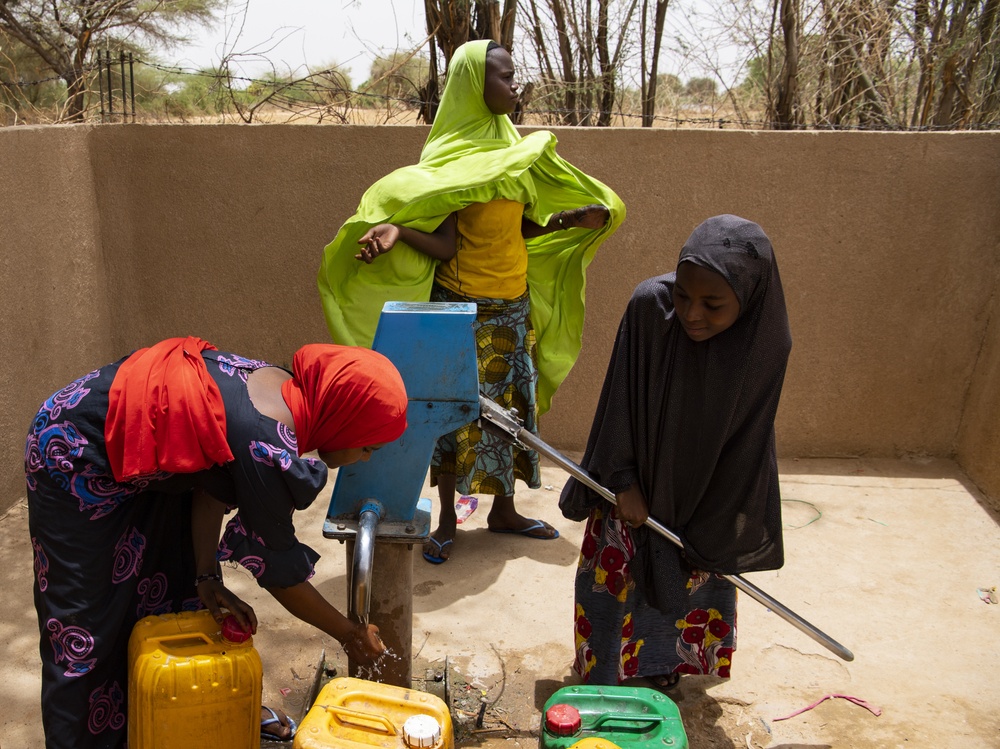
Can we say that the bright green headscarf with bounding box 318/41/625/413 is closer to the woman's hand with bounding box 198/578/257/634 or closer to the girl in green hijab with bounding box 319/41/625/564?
the girl in green hijab with bounding box 319/41/625/564

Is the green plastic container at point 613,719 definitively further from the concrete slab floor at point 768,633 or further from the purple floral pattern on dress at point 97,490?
the purple floral pattern on dress at point 97,490

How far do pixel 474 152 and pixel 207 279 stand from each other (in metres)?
1.71

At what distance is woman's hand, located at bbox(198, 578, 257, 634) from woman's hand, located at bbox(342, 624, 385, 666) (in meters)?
0.20

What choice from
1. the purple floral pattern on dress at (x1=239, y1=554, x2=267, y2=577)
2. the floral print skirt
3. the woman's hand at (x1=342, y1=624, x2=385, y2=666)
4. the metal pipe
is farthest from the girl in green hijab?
the purple floral pattern on dress at (x1=239, y1=554, x2=267, y2=577)

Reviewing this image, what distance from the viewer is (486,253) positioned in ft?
10.4

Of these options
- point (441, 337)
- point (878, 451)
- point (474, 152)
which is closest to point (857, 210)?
point (878, 451)

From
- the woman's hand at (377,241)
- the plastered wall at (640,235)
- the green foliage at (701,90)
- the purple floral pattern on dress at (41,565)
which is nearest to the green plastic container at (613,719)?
the purple floral pattern on dress at (41,565)

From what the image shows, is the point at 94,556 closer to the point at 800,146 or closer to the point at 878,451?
the point at 800,146

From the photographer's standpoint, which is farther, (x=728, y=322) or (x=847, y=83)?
(x=847, y=83)

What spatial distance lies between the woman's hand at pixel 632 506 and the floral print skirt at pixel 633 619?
12 cm

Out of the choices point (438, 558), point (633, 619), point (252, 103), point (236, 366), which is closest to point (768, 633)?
point (633, 619)

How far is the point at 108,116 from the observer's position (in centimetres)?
419

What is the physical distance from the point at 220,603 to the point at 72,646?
31 centimetres

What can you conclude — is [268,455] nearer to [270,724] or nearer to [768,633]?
[270,724]
